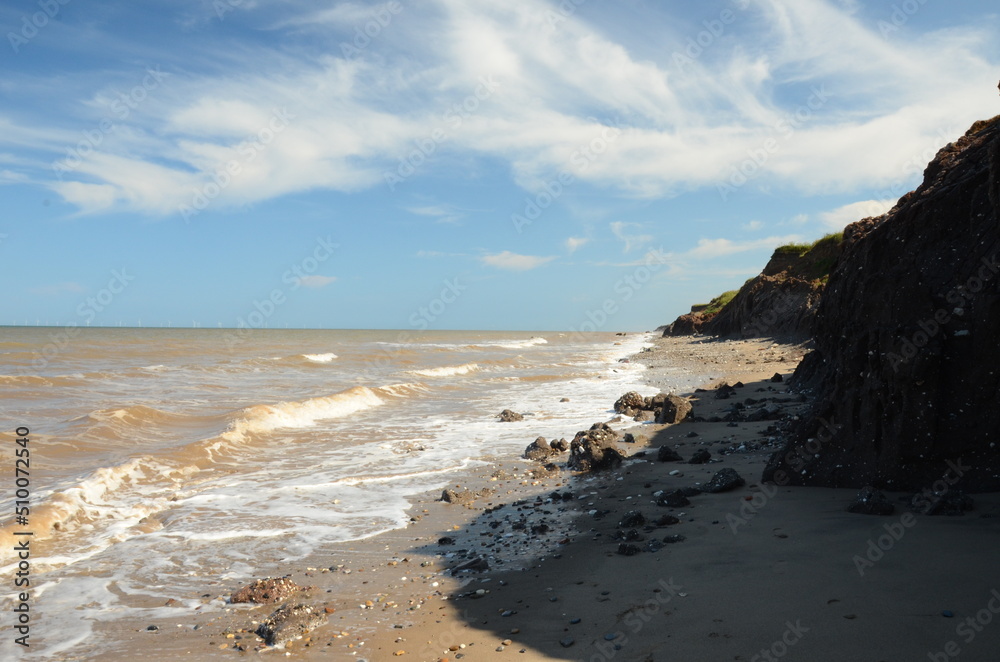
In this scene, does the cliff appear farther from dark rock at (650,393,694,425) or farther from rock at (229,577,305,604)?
rock at (229,577,305,604)

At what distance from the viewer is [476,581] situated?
5.73 m

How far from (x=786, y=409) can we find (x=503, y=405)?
827cm

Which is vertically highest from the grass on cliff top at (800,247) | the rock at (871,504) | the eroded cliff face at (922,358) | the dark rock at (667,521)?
the grass on cliff top at (800,247)

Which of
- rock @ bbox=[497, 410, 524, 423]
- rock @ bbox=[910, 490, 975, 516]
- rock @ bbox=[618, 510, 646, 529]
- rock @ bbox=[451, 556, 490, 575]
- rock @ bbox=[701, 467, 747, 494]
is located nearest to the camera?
rock @ bbox=[910, 490, 975, 516]

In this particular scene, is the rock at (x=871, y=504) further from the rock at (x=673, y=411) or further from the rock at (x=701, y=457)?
the rock at (x=673, y=411)

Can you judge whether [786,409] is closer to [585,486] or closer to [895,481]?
[585,486]

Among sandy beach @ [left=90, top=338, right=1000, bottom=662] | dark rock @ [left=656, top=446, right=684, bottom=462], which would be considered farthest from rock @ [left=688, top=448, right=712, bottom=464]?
sandy beach @ [left=90, top=338, right=1000, bottom=662]

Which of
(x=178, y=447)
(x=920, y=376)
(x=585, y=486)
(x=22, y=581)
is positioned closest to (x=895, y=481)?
(x=920, y=376)

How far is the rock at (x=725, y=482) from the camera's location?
7273 millimetres

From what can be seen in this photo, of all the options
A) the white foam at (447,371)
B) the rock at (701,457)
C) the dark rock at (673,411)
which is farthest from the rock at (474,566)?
the white foam at (447,371)

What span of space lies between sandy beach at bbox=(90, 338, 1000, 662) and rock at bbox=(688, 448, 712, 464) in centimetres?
103

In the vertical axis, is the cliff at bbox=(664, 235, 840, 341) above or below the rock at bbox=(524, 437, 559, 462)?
above

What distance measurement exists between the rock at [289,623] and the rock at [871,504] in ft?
15.8

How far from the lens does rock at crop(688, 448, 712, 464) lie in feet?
29.4
